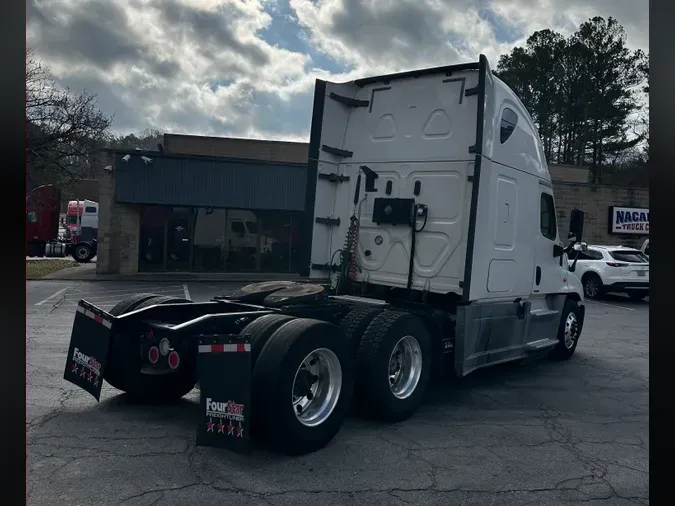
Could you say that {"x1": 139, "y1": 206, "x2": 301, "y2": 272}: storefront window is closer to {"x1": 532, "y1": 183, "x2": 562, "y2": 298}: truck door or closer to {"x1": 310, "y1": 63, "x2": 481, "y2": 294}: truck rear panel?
{"x1": 532, "y1": 183, "x2": 562, "y2": 298}: truck door

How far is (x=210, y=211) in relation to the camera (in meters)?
24.2

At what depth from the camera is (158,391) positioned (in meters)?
6.05

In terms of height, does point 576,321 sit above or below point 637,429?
above

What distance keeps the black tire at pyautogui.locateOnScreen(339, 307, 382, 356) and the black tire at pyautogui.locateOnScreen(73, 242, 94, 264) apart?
86.7ft

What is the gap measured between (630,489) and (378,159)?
176 inches

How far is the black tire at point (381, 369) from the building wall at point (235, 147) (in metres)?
26.5

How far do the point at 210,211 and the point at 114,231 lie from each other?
3.77 meters

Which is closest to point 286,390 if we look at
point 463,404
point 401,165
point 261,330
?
point 261,330

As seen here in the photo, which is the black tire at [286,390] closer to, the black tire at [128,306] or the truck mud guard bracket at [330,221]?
the black tire at [128,306]

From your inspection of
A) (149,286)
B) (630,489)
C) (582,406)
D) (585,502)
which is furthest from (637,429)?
(149,286)

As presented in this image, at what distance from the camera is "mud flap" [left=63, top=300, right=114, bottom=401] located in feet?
17.8

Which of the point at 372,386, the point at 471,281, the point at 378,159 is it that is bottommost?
the point at 372,386
